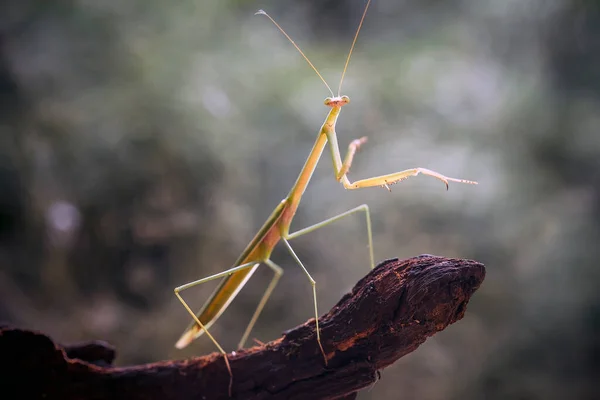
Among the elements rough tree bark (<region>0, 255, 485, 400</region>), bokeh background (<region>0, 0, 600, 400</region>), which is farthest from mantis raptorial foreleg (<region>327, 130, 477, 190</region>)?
bokeh background (<region>0, 0, 600, 400</region>)

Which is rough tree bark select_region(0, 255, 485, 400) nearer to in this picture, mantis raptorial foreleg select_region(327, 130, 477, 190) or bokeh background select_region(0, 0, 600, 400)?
mantis raptorial foreleg select_region(327, 130, 477, 190)

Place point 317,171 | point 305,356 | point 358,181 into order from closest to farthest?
point 305,356 → point 358,181 → point 317,171

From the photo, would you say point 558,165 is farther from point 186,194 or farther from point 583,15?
point 186,194

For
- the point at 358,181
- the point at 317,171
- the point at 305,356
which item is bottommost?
the point at 305,356

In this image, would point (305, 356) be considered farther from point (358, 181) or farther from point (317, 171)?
point (317, 171)

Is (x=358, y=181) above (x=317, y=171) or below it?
above

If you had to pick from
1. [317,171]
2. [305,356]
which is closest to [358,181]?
[305,356]

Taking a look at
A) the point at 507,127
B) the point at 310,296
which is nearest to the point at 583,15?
the point at 507,127
